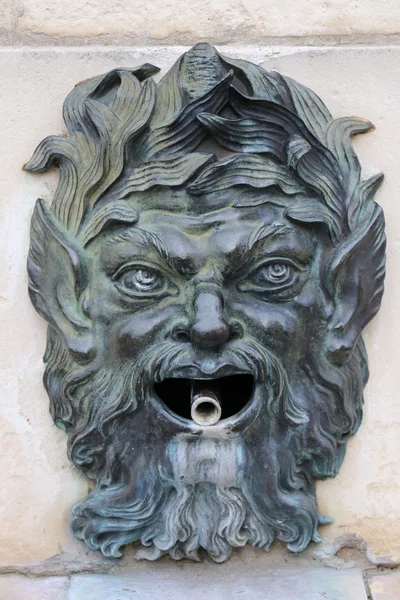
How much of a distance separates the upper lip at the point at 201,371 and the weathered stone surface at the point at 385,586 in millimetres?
349

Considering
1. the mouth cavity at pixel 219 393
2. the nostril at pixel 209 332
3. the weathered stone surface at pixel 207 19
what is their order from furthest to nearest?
the weathered stone surface at pixel 207 19, the mouth cavity at pixel 219 393, the nostril at pixel 209 332

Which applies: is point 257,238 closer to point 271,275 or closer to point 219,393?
point 271,275

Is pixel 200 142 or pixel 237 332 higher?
pixel 200 142

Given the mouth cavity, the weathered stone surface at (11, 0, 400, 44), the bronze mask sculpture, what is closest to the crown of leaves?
the bronze mask sculpture

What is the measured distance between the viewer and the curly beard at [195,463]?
1146mm

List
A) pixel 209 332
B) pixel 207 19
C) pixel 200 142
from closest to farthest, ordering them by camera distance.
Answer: pixel 209 332, pixel 200 142, pixel 207 19

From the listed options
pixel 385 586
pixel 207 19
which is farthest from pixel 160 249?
Answer: pixel 385 586

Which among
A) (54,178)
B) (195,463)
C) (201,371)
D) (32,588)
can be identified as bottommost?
(32,588)

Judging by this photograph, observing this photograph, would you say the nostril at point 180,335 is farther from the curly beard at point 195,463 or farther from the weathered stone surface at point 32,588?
the weathered stone surface at point 32,588

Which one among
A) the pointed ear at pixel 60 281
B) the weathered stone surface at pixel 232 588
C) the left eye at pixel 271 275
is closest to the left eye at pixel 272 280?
the left eye at pixel 271 275

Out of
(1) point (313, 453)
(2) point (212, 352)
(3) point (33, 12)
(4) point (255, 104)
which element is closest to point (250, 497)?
(1) point (313, 453)

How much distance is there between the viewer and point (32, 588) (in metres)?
1.18

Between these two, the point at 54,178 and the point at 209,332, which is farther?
the point at 54,178

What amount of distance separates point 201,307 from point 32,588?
45 centimetres
